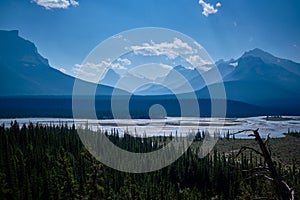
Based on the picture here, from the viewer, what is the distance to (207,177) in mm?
79875

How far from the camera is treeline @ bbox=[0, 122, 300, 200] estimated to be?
156ft

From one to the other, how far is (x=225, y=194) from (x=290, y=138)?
99374 mm

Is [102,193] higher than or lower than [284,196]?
lower

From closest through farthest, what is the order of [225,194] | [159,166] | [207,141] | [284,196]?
[284,196] < [225,194] < [159,166] < [207,141]

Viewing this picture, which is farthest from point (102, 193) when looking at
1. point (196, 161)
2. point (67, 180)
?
point (196, 161)

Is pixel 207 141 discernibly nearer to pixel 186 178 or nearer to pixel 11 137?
pixel 186 178

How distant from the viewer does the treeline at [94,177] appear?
156ft

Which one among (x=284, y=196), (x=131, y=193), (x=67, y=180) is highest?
(x=284, y=196)

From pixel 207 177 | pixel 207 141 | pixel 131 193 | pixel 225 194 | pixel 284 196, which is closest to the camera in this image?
pixel 284 196

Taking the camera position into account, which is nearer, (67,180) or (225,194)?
(67,180)

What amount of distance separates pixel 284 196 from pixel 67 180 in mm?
46613

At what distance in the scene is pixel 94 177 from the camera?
1880 inches

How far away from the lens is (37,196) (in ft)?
154

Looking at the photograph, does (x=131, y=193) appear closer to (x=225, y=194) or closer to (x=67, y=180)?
(x=67, y=180)
